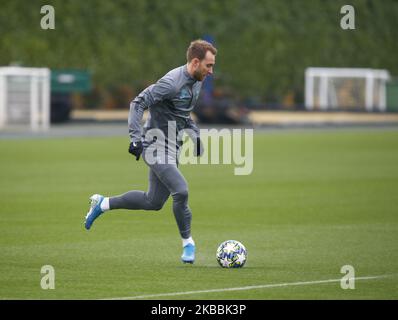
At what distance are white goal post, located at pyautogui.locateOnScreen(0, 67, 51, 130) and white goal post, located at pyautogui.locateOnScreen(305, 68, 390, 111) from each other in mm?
16067

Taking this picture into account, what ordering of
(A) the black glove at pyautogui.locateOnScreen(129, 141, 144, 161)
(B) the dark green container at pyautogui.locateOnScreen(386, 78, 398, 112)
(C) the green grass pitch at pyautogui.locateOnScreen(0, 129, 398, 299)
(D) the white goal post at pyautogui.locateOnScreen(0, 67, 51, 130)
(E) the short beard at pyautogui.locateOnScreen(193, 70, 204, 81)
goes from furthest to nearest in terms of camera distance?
(B) the dark green container at pyautogui.locateOnScreen(386, 78, 398, 112) → (D) the white goal post at pyautogui.locateOnScreen(0, 67, 51, 130) → (E) the short beard at pyautogui.locateOnScreen(193, 70, 204, 81) → (A) the black glove at pyautogui.locateOnScreen(129, 141, 144, 161) → (C) the green grass pitch at pyautogui.locateOnScreen(0, 129, 398, 299)

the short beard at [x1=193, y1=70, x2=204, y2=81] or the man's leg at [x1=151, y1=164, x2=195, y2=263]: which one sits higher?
the short beard at [x1=193, y1=70, x2=204, y2=81]

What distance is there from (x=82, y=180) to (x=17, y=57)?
29475 mm

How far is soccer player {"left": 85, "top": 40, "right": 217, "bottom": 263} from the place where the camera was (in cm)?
1227

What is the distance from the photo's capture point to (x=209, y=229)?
630 inches

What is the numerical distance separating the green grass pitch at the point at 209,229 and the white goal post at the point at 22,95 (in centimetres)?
1218

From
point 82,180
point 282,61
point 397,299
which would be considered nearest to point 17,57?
point 282,61

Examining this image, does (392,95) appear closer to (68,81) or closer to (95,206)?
(68,81)

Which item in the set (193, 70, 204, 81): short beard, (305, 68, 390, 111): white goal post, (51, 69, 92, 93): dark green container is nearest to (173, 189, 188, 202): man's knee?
(193, 70, 204, 81): short beard

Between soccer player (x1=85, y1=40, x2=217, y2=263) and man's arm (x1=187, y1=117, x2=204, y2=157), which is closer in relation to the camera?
soccer player (x1=85, y1=40, x2=217, y2=263)

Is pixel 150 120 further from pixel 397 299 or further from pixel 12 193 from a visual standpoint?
pixel 12 193

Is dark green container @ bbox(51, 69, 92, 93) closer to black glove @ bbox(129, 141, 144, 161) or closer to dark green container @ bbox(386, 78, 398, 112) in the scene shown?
dark green container @ bbox(386, 78, 398, 112)

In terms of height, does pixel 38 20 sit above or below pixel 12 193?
above

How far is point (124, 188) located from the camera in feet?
73.0
